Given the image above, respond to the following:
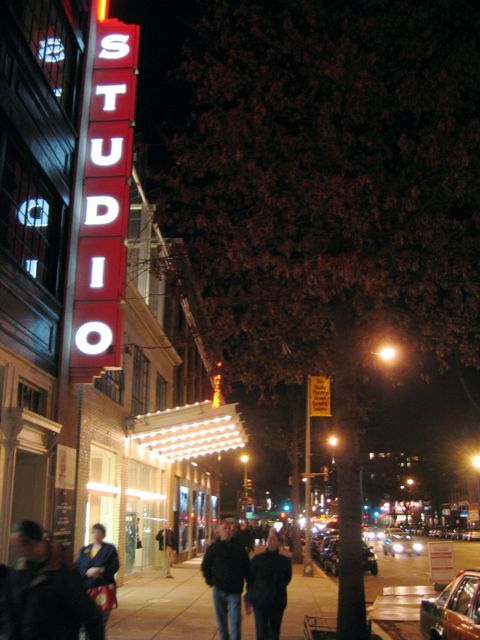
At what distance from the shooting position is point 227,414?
19.5m

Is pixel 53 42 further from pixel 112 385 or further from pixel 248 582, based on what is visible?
pixel 248 582

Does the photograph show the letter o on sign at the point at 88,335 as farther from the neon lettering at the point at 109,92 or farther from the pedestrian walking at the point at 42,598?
the pedestrian walking at the point at 42,598

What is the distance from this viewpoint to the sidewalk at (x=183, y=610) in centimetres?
1218

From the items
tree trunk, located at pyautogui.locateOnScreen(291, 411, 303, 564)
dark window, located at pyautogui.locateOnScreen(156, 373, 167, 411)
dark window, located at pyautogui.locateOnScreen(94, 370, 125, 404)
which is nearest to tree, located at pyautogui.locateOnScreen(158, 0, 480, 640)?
dark window, located at pyautogui.locateOnScreen(94, 370, 125, 404)

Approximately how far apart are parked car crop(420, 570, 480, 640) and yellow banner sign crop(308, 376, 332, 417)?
50.3 ft

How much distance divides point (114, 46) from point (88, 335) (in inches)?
246

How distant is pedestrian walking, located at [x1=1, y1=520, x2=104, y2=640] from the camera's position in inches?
166

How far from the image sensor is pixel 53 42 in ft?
44.6

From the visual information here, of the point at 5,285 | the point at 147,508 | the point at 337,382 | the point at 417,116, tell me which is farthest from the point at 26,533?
the point at 147,508

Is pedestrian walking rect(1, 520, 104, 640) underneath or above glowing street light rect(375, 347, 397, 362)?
underneath

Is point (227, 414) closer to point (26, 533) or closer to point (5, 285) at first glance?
point (5, 285)

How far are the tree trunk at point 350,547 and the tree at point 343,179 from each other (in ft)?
0.08

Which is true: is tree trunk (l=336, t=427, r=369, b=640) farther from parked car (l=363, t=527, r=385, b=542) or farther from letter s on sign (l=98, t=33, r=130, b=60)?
parked car (l=363, t=527, r=385, b=542)

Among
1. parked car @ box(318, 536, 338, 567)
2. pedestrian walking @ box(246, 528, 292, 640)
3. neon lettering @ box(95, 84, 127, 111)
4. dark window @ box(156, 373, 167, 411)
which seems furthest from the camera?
parked car @ box(318, 536, 338, 567)
